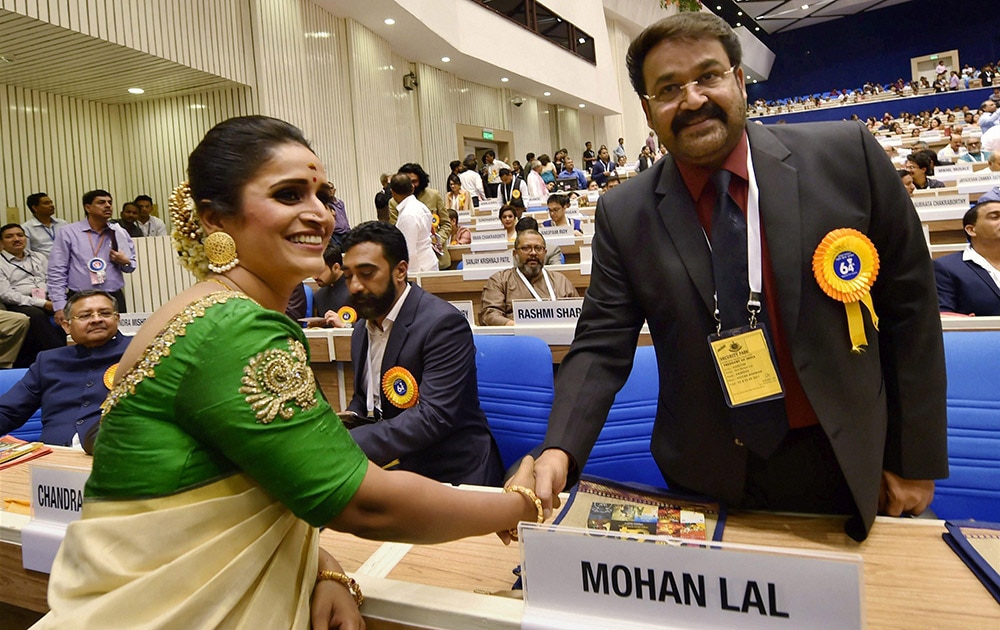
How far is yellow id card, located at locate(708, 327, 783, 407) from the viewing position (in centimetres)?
109

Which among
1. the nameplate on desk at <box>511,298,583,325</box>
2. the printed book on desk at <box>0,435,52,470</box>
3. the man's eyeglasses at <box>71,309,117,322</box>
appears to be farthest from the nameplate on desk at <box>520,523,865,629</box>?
the man's eyeglasses at <box>71,309,117,322</box>

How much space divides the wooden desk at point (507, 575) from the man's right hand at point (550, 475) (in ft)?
0.40

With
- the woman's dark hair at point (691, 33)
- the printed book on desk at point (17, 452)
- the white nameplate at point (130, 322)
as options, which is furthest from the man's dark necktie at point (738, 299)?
the white nameplate at point (130, 322)

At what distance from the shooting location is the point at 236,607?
0.82m

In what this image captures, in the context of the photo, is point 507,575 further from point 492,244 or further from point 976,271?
point 492,244

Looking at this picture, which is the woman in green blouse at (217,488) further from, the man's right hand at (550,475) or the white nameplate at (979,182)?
A: the white nameplate at (979,182)

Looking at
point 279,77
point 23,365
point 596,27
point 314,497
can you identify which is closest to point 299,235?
point 314,497

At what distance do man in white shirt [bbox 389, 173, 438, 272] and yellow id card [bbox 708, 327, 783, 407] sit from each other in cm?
447

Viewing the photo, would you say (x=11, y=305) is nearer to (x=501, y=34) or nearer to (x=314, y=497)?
(x=314, y=497)

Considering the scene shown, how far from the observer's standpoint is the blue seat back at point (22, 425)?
287 cm

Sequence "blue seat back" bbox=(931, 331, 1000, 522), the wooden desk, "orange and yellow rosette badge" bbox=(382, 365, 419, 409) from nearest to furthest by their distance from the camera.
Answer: the wooden desk → "blue seat back" bbox=(931, 331, 1000, 522) → "orange and yellow rosette badge" bbox=(382, 365, 419, 409)

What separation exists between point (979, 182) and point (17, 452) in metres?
6.99

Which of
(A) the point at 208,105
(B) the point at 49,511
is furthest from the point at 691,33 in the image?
(A) the point at 208,105

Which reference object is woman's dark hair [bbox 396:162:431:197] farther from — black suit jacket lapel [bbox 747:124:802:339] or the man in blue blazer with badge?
black suit jacket lapel [bbox 747:124:802:339]
